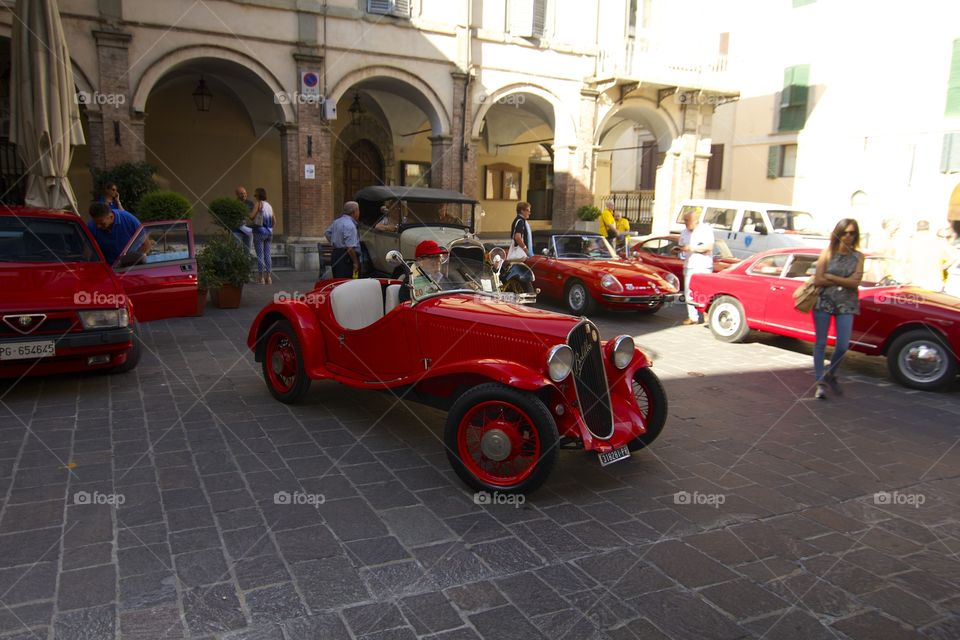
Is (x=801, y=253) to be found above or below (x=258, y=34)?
below

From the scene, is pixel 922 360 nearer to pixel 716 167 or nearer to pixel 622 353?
pixel 622 353

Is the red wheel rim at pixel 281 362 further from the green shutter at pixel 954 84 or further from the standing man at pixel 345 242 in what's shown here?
the green shutter at pixel 954 84

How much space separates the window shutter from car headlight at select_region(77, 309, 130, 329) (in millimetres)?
23661

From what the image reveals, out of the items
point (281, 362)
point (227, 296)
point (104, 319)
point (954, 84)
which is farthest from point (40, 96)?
point (954, 84)

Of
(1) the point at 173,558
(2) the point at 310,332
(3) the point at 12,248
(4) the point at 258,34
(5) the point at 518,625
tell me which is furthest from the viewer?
(4) the point at 258,34

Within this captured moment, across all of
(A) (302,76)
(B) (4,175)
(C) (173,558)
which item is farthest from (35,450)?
(B) (4,175)

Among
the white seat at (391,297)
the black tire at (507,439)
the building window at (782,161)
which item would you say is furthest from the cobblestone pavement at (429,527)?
the building window at (782,161)

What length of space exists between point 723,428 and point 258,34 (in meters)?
13.9

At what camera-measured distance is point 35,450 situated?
4504mm

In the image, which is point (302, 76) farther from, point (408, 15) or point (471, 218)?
point (471, 218)

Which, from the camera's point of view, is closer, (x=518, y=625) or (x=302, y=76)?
(x=518, y=625)

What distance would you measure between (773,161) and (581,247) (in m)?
15.9

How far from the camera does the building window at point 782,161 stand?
23752mm

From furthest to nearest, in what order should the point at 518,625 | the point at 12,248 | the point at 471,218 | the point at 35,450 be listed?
1. the point at 471,218
2. the point at 12,248
3. the point at 35,450
4. the point at 518,625
